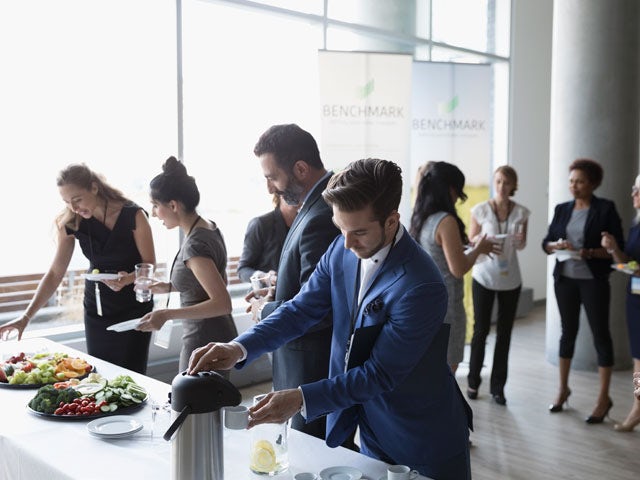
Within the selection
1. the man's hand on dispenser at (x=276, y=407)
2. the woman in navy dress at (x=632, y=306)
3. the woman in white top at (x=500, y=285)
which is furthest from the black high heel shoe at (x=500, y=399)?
the man's hand on dispenser at (x=276, y=407)

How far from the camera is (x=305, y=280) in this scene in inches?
92.5

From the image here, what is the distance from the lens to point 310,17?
19.8 feet

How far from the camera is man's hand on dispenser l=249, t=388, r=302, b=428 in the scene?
1.67 meters

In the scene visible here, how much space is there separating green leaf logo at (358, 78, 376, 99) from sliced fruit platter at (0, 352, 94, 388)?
354 cm

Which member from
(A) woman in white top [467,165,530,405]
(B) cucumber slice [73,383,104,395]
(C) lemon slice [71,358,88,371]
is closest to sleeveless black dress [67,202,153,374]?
(C) lemon slice [71,358,88,371]

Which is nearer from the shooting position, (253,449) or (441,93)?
(253,449)

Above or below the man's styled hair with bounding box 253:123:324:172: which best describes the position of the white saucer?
below

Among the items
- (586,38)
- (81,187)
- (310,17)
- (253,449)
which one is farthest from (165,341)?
(586,38)

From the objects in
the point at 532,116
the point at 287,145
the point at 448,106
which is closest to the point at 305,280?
the point at 287,145

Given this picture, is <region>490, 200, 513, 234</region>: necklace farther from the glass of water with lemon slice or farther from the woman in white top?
the glass of water with lemon slice

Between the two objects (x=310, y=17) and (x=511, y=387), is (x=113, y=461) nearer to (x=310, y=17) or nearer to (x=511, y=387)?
(x=511, y=387)

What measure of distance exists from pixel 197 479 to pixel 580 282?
3653 millimetres

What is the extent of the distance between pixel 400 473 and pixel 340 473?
18cm

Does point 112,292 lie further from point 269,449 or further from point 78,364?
point 269,449
